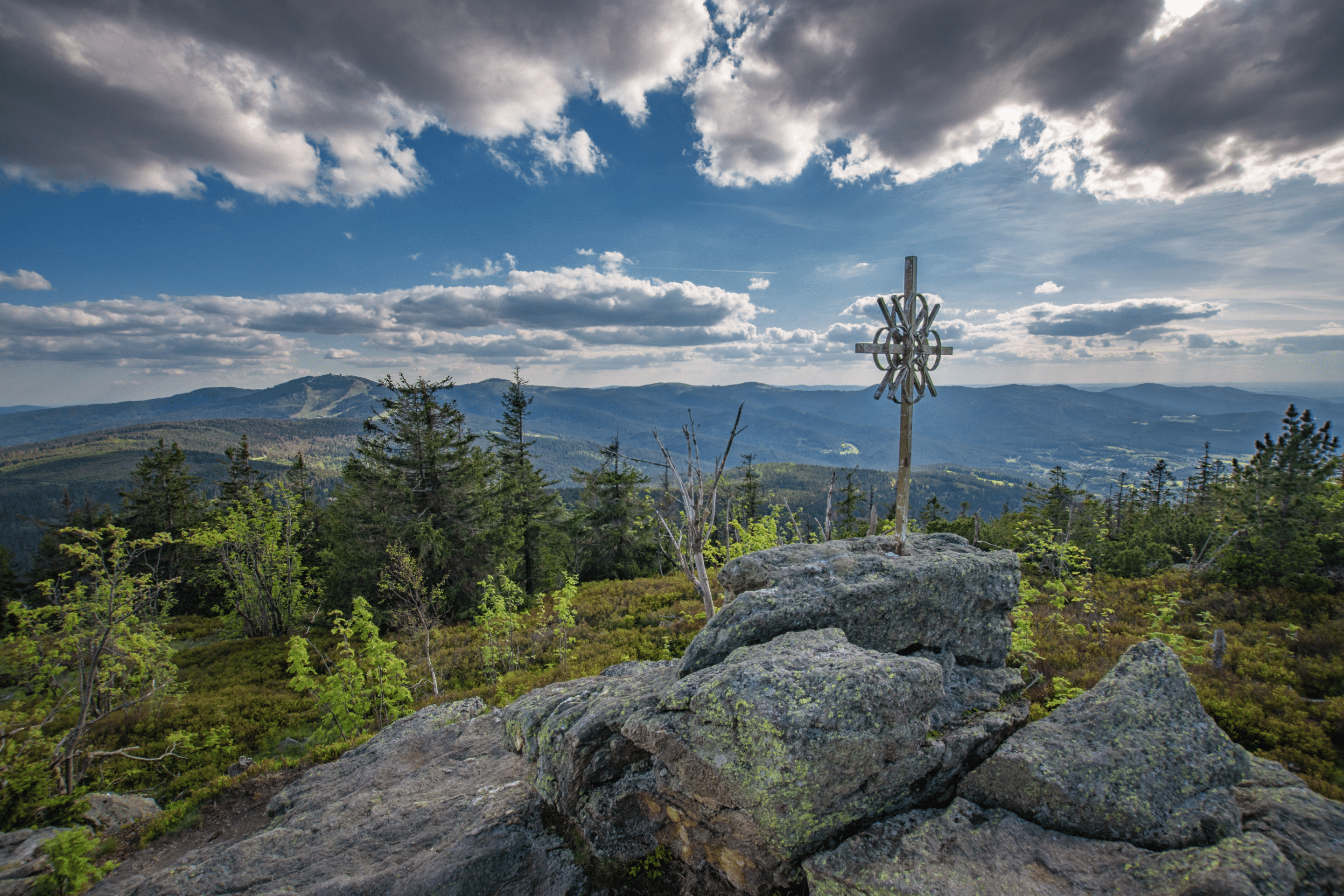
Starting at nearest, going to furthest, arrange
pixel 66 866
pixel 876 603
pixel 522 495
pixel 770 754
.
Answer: pixel 770 754, pixel 66 866, pixel 876 603, pixel 522 495

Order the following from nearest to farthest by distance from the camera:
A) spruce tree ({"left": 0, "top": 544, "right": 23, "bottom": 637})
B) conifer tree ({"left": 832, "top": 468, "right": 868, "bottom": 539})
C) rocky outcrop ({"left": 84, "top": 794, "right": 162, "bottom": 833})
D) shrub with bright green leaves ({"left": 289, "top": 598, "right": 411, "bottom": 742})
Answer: rocky outcrop ({"left": 84, "top": 794, "right": 162, "bottom": 833}) < shrub with bright green leaves ({"left": 289, "top": 598, "right": 411, "bottom": 742}) < spruce tree ({"left": 0, "top": 544, "right": 23, "bottom": 637}) < conifer tree ({"left": 832, "top": 468, "right": 868, "bottom": 539})

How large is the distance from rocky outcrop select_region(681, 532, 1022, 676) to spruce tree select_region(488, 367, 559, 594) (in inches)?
Answer: 847


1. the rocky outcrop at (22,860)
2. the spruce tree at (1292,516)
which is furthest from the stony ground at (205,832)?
the spruce tree at (1292,516)

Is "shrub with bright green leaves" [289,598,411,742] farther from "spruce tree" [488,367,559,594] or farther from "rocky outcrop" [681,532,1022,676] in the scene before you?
"spruce tree" [488,367,559,594]

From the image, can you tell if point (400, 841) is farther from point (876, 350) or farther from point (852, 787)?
point (876, 350)

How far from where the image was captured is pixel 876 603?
6.54 m

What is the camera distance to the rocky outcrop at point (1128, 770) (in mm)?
4270

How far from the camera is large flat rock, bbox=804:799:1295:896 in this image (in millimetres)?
3461

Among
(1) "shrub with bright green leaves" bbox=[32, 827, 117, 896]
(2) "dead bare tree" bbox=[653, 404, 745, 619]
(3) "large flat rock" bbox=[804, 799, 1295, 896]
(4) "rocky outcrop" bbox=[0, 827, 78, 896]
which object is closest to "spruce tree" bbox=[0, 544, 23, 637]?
(4) "rocky outcrop" bbox=[0, 827, 78, 896]

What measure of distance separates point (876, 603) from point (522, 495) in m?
25.3

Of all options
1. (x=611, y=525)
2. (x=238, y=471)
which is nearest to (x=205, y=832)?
(x=611, y=525)

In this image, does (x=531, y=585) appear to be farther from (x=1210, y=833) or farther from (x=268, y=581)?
(x=1210, y=833)

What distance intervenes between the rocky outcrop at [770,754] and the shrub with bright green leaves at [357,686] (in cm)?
741

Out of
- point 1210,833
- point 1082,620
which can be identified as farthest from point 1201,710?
point 1082,620
